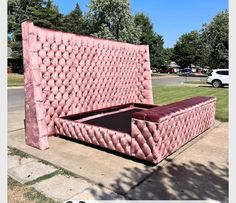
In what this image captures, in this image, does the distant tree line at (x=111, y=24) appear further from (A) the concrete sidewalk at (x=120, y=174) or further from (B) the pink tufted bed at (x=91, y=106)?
(A) the concrete sidewalk at (x=120, y=174)

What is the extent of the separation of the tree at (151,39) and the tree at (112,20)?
43.6 ft

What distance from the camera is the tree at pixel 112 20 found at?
43906 mm

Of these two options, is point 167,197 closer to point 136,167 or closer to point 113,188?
point 113,188

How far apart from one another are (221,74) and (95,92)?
19.4 meters

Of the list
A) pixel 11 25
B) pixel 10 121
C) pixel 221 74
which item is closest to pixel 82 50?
pixel 10 121

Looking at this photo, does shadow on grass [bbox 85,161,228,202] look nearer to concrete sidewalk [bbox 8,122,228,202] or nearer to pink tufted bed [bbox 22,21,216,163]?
concrete sidewalk [bbox 8,122,228,202]

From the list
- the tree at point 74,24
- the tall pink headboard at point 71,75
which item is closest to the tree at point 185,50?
the tree at point 74,24

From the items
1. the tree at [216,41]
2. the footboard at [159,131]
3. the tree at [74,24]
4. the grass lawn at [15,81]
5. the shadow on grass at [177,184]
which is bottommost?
the shadow on grass at [177,184]

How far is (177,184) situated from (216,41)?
4467cm

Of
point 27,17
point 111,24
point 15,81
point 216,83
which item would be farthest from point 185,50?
point 15,81

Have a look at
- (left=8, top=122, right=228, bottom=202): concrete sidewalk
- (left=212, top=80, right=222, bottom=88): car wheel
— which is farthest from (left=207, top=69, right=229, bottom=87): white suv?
(left=8, top=122, right=228, bottom=202): concrete sidewalk

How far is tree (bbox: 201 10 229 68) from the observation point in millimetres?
44469

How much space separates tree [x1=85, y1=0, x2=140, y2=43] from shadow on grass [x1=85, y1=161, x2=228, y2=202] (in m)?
39.9

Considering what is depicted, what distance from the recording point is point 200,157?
20.4 feet
